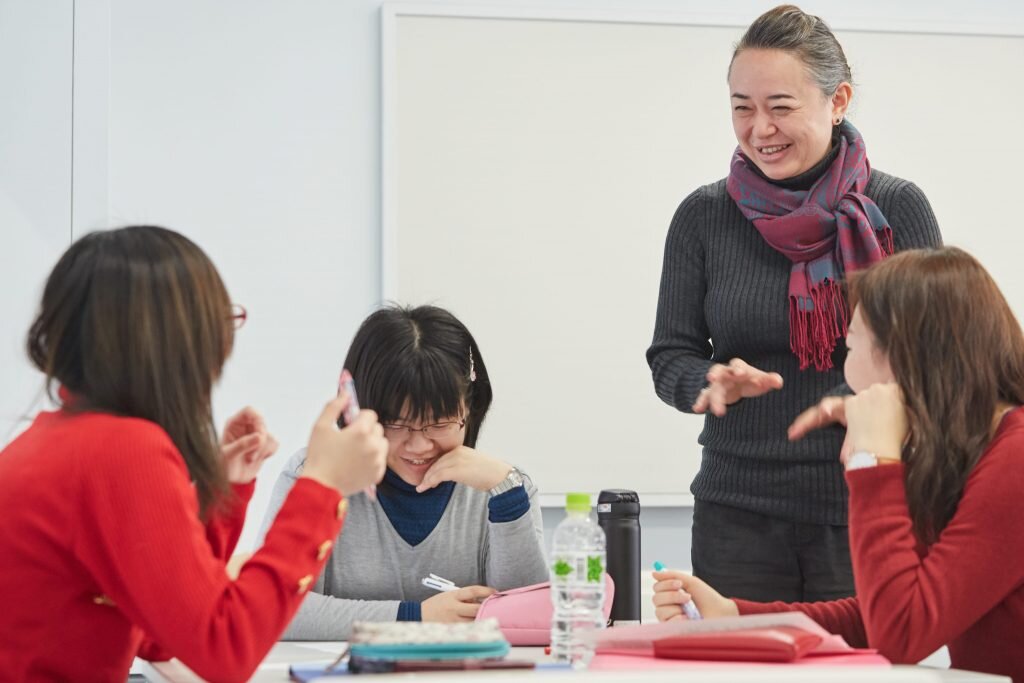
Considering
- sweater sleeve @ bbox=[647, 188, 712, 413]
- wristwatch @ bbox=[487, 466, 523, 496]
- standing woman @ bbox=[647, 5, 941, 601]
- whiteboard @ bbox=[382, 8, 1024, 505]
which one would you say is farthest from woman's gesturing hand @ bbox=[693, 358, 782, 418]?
whiteboard @ bbox=[382, 8, 1024, 505]

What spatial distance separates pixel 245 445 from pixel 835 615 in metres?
0.85

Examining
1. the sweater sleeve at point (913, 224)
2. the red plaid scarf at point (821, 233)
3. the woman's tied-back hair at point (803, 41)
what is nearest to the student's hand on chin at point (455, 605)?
the red plaid scarf at point (821, 233)

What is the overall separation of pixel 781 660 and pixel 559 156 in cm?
230

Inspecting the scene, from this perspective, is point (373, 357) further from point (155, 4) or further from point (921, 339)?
point (155, 4)

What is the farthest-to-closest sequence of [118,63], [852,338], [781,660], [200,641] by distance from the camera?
[118,63] < [852,338] < [781,660] < [200,641]

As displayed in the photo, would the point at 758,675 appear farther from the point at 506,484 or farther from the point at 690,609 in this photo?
the point at 506,484

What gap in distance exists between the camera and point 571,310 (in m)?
3.37

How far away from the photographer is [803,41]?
2096 mm

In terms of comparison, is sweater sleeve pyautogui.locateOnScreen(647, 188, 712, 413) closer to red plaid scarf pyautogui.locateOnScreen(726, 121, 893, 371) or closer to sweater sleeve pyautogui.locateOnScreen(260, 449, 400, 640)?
red plaid scarf pyautogui.locateOnScreen(726, 121, 893, 371)

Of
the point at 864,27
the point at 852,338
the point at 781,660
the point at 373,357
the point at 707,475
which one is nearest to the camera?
the point at 781,660

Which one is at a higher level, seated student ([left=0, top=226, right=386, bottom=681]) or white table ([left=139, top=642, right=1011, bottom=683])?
seated student ([left=0, top=226, right=386, bottom=681])

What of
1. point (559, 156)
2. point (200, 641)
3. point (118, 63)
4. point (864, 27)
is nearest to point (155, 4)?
point (118, 63)

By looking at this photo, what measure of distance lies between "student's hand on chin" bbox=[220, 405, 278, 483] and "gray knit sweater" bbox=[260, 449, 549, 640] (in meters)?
0.40

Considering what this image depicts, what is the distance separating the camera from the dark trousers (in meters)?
1.98
